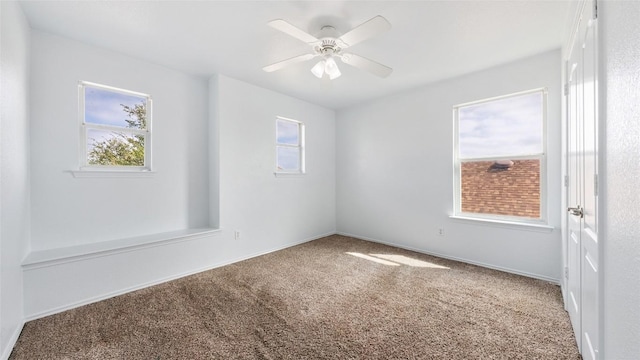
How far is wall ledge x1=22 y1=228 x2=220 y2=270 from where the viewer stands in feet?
7.14

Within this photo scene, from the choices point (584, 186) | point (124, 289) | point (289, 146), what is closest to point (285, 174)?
point (289, 146)

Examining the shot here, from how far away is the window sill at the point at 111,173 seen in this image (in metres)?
2.59

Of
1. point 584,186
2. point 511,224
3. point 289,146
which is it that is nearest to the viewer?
point 584,186

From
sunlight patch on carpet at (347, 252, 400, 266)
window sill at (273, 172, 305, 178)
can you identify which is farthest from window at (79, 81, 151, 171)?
sunlight patch on carpet at (347, 252, 400, 266)

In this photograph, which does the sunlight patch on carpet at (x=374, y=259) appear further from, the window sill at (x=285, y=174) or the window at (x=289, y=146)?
the window at (x=289, y=146)

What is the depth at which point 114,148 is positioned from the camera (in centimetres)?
290

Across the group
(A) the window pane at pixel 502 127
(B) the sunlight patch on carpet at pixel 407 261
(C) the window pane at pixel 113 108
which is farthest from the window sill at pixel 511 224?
(C) the window pane at pixel 113 108

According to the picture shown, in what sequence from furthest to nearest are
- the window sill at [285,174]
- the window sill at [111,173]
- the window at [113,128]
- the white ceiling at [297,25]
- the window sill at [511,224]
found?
1. the window sill at [285,174]
2. the window sill at [511,224]
3. the window at [113,128]
4. the window sill at [111,173]
5. the white ceiling at [297,25]

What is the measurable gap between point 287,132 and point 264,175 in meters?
0.96

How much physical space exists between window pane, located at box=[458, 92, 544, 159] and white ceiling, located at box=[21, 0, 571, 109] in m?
0.54

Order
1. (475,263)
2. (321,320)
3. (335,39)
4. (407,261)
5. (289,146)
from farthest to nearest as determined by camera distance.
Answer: (289,146) < (407,261) < (475,263) < (335,39) < (321,320)

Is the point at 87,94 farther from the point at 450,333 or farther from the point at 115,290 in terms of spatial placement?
the point at 450,333

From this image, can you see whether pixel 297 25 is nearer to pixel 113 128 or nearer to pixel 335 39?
pixel 335 39

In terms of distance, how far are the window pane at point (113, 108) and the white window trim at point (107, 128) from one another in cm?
4
